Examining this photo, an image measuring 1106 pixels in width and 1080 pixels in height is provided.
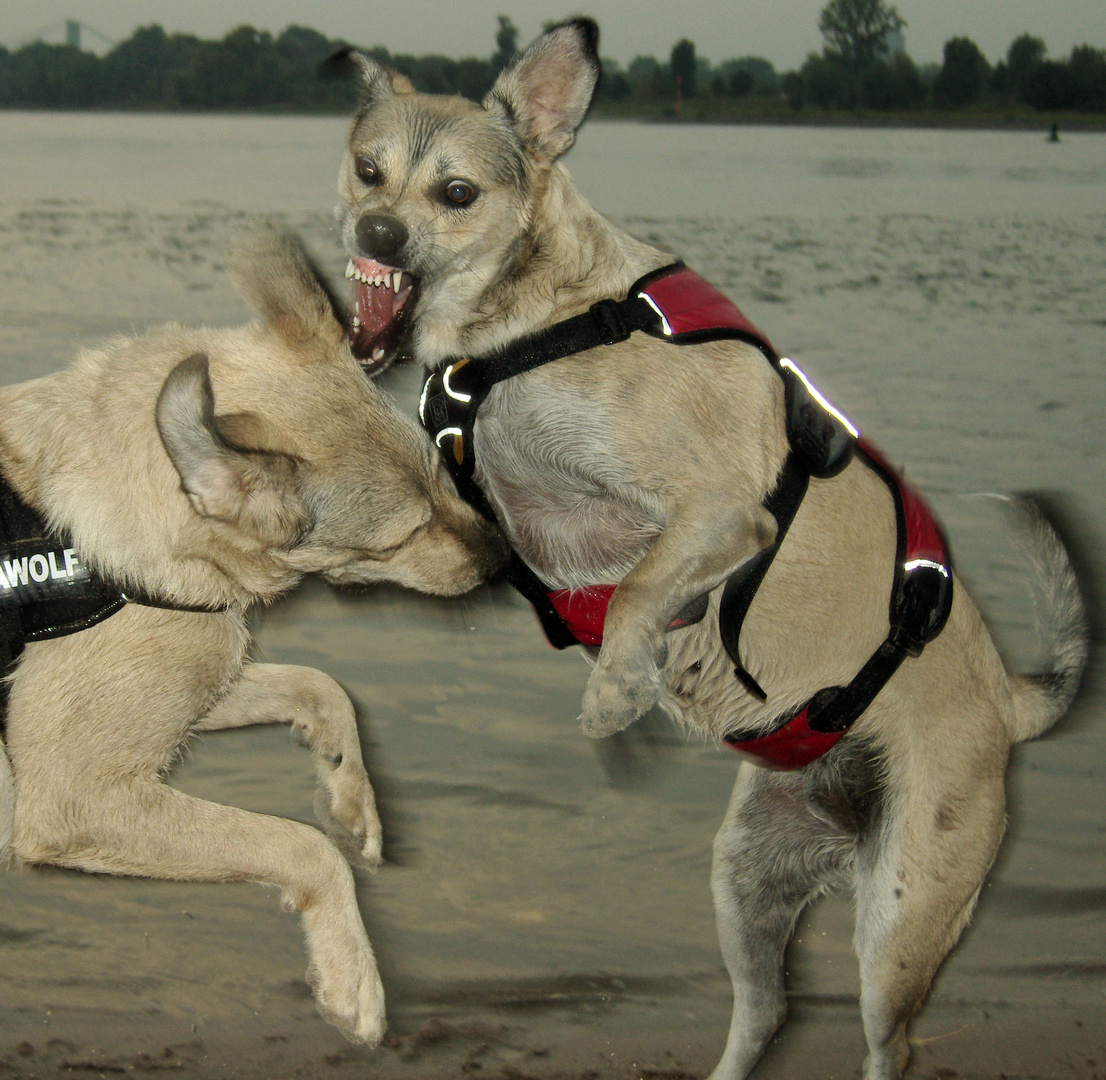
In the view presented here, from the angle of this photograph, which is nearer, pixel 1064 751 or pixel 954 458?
pixel 1064 751

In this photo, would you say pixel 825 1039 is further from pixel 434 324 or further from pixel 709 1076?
pixel 434 324

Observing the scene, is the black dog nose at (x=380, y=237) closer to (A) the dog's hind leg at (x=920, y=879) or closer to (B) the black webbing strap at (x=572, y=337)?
(B) the black webbing strap at (x=572, y=337)

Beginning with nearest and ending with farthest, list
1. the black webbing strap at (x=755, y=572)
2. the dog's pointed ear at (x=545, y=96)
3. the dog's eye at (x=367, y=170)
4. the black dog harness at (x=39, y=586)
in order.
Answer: the black dog harness at (x=39, y=586) → the black webbing strap at (x=755, y=572) → the dog's pointed ear at (x=545, y=96) → the dog's eye at (x=367, y=170)

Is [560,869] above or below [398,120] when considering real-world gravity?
below

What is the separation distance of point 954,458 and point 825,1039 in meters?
5.02

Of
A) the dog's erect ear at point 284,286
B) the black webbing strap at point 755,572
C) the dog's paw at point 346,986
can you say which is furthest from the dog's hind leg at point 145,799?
the black webbing strap at point 755,572

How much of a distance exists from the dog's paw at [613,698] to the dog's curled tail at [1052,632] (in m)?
1.37

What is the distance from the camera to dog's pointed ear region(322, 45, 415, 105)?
3422mm

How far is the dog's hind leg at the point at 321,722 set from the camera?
346cm

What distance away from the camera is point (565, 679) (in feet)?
17.6

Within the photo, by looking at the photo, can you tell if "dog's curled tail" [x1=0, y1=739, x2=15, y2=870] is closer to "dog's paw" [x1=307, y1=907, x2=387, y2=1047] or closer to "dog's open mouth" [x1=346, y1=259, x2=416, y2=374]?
"dog's paw" [x1=307, y1=907, x2=387, y2=1047]

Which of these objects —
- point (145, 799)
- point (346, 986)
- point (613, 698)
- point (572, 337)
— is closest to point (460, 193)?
point (572, 337)

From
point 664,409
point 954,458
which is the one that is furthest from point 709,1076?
point 954,458

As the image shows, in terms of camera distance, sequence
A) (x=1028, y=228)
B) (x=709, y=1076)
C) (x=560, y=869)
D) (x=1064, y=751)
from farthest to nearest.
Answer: (x=1028, y=228) → (x=1064, y=751) → (x=560, y=869) → (x=709, y=1076)
